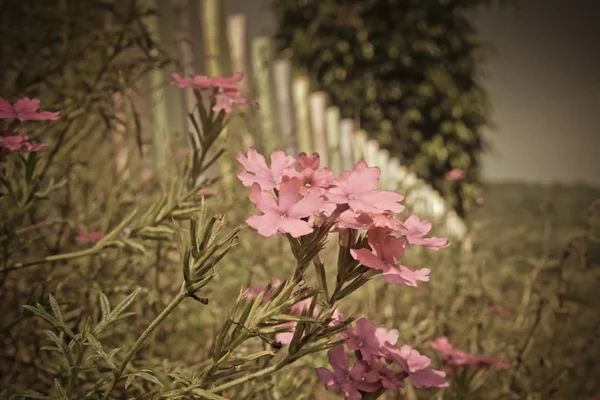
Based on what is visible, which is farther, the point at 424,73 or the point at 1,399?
the point at 424,73

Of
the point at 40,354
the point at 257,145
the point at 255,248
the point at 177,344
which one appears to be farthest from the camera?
the point at 257,145

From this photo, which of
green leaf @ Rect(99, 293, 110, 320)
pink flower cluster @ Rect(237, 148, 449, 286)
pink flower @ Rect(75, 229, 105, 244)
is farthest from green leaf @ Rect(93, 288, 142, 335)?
pink flower @ Rect(75, 229, 105, 244)

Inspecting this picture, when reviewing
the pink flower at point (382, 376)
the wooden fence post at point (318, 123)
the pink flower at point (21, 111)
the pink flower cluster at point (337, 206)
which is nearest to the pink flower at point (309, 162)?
the pink flower cluster at point (337, 206)

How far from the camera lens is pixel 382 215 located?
0.49 meters

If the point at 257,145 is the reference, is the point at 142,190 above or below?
below

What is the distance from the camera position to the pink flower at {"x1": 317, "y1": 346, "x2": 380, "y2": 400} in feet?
1.69

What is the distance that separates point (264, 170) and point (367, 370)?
0.23 meters

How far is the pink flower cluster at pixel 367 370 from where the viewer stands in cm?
52

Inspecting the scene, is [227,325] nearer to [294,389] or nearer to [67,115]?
[294,389]

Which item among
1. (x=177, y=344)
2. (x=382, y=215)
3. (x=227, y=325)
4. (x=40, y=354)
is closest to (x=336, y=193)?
(x=382, y=215)

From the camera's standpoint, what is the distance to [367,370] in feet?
1.76

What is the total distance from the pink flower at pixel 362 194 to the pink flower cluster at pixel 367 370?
0.44ft

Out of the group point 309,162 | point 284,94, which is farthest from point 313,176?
point 284,94

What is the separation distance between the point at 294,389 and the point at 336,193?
357 millimetres
